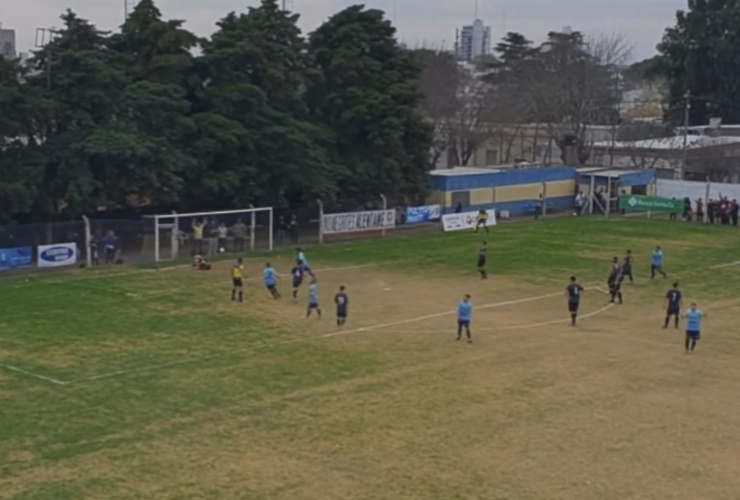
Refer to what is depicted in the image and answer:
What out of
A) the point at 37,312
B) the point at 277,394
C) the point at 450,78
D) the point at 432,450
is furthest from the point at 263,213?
the point at 450,78

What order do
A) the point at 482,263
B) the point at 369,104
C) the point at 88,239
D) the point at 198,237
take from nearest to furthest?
1. the point at 482,263
2. the point at 88,239
3. the point at 198,237
4. the point at 369,104

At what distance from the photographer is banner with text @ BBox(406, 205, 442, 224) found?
5577cm

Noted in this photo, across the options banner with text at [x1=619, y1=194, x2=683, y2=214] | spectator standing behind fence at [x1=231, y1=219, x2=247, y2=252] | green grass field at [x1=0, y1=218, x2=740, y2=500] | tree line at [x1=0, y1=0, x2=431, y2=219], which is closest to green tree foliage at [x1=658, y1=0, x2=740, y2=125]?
banner with text at [x1=619, y1=194, x2=683, y2=214]

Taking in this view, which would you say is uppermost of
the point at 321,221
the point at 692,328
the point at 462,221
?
the point at 321,221

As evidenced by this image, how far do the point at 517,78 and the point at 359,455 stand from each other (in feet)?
277

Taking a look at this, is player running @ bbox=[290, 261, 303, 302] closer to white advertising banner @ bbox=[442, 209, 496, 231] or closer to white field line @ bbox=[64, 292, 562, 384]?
white field line @ bbox=[64, 292, 562, 384]

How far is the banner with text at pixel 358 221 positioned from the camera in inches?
1987

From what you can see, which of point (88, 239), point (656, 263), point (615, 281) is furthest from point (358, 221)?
point (615, 281)

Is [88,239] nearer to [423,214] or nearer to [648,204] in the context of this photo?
[423,214]

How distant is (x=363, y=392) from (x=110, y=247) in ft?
68.0

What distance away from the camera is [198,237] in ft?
146

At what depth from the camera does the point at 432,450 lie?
66.5 ft

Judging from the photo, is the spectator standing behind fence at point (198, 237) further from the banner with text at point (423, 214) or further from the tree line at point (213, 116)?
the banner with text at point (423, 214)

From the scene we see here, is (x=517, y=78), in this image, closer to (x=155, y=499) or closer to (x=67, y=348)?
(x=67, y=348)
